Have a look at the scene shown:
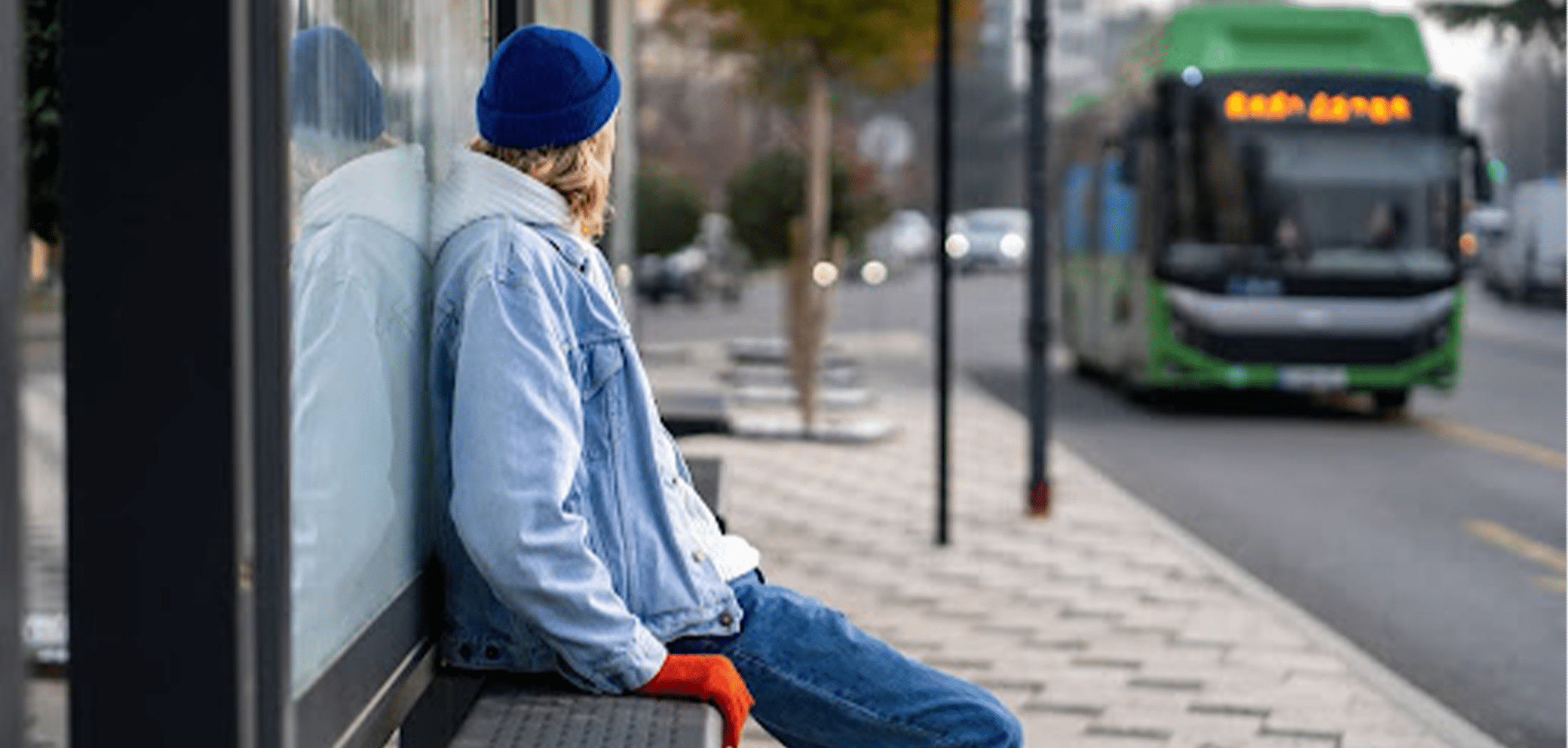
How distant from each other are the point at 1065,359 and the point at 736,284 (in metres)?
18.6

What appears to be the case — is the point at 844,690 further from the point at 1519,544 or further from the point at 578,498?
the point at 1519,544

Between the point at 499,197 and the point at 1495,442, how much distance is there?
13.9 m

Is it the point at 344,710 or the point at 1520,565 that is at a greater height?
the point at 344,710

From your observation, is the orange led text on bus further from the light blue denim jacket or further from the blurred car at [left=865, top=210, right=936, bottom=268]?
the blurred car at [left=865, top=210, right=936, bottom=268]

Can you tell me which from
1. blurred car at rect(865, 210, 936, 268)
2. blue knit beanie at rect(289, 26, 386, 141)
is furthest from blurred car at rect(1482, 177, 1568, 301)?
blue knit beanie at rect(289, 26, 386, 141)

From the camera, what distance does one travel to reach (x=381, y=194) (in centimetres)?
371

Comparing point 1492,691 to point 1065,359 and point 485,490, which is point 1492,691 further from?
point 1065,359

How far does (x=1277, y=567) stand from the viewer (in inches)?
402

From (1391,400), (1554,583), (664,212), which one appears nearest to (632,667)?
(1554,583)

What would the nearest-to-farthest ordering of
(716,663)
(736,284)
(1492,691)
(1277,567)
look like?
1. (716,663)
2. (1492,691)
3. (1277,567)
4. (736,284)

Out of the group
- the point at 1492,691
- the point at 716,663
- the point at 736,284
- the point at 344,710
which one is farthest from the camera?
the point at 736,284

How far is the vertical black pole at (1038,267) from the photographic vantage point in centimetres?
1073

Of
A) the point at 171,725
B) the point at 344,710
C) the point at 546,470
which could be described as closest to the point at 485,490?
the point at 546,470

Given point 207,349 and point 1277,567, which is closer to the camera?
point 207,349
